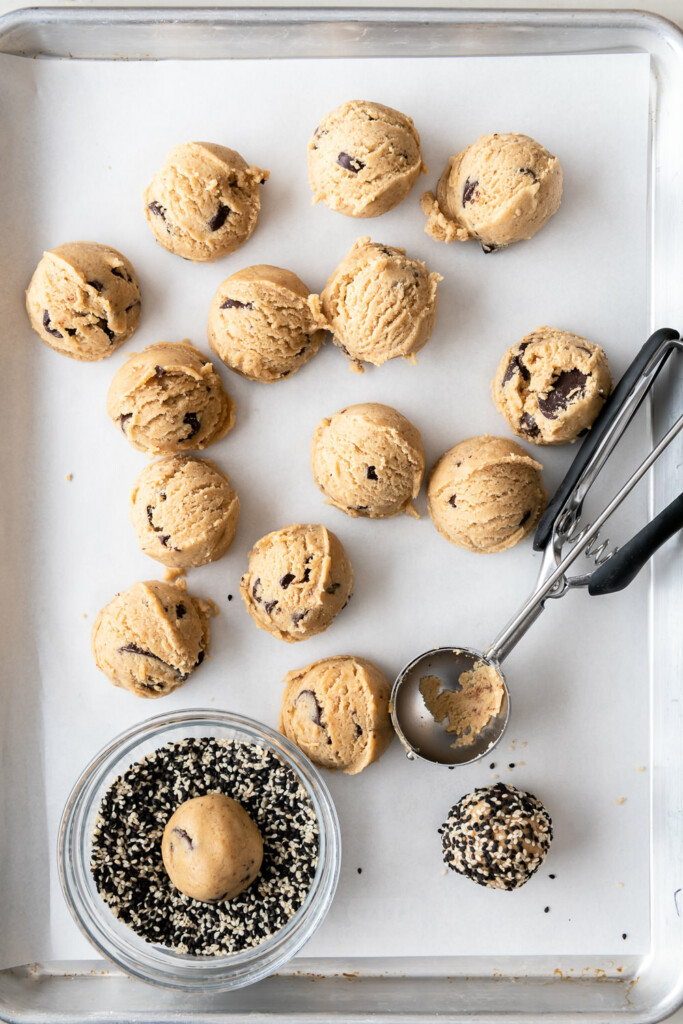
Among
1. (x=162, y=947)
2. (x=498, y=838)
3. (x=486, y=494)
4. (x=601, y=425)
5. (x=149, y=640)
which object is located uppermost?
(x=601, y=425)

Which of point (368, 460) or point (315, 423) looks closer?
point (368, 460)

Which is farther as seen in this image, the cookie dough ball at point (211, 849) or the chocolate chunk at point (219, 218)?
the chocolate chunk at point (219, 218)

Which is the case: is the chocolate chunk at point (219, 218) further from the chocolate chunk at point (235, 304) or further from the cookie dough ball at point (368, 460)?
the cookie dough ball at point (368, 460)

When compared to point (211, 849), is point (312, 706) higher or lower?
higher

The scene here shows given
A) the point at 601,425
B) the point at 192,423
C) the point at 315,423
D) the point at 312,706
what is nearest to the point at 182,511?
the point at 192,423

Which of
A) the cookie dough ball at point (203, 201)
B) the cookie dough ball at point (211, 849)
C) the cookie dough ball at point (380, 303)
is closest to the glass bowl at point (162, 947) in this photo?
the cookie dough ball at point (211, 849)

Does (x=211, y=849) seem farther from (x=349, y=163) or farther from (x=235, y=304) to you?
(x=349, y=163)

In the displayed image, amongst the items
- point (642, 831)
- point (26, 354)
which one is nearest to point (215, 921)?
point (642, 831)

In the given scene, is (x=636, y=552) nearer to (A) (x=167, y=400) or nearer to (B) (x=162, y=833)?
(A) (x=167, y=400)

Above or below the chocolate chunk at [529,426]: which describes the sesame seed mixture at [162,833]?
below
